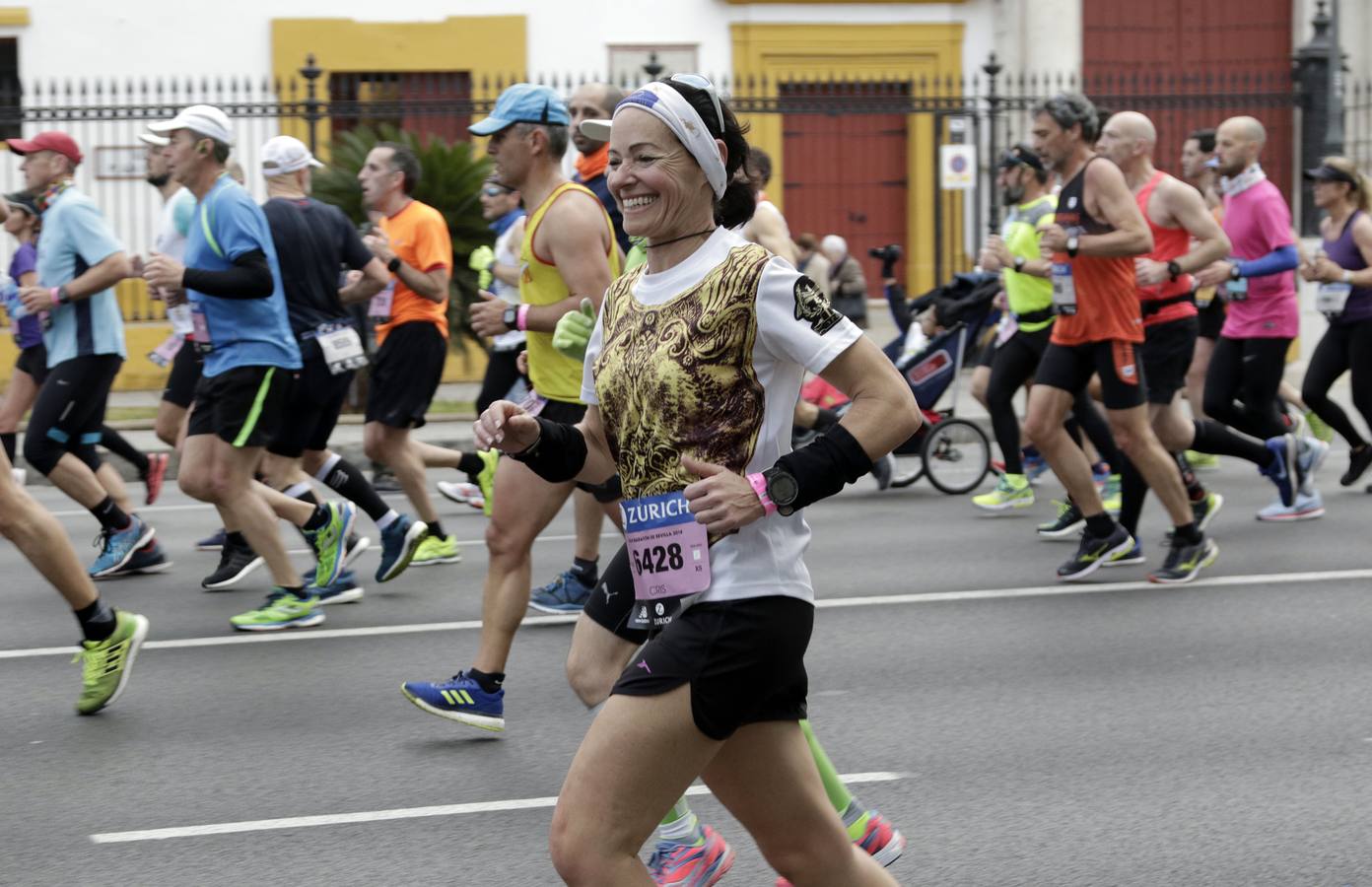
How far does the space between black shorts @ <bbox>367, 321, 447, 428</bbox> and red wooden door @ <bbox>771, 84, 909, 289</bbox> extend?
13.1 meters

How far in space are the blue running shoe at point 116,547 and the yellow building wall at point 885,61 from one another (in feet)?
46.3

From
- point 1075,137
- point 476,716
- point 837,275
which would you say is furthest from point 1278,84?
point 476,716

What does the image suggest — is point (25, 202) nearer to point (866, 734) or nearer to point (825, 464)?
point (866, 734)

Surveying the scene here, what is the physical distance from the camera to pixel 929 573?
28.9 ft

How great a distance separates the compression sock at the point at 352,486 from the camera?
862 cm

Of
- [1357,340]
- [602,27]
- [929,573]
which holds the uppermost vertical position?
[602,27]

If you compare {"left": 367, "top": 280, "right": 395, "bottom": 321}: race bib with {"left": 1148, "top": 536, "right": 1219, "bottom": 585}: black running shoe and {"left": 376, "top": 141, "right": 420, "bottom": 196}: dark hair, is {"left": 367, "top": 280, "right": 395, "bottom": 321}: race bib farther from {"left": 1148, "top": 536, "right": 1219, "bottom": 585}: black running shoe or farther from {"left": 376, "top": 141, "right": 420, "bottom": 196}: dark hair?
{"left": 1148, "top": 536, "right": 1219, "bottom": 585}: black running shoe

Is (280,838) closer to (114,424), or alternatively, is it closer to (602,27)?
(114,424)

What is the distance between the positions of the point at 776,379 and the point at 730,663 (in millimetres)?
518

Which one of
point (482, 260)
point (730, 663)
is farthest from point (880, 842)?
point (482, 260)

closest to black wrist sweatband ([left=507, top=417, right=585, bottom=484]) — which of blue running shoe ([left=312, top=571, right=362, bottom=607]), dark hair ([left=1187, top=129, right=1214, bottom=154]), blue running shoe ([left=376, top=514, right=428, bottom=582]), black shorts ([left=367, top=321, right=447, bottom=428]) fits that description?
blue running shoe ([left=312, top=571, right=362, bottom=607])

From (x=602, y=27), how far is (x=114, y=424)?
8.82 m

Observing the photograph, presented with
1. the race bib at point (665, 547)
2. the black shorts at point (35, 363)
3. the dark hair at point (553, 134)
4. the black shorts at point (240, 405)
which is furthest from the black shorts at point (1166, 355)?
the race bib at point (665, 547)

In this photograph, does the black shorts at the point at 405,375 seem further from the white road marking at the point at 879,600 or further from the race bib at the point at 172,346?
the white road marking at the point at 879,600
